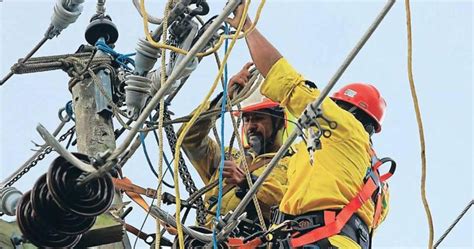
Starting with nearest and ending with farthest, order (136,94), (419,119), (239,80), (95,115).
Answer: (419,119) → (136,94) → (95,115) → (239,80)

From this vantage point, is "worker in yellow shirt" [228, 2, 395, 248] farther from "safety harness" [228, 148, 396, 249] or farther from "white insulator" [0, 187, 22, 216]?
"white insulator" [0, 187, 22, 216]

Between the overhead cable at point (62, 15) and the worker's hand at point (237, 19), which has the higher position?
the overhead cable at point (62, 15)

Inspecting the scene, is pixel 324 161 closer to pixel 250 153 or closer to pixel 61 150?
pixel 250 153

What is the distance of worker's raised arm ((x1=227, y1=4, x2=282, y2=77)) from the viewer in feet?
20.7

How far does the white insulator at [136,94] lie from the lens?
6.34 metres

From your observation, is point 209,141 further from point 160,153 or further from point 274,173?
point 160,153

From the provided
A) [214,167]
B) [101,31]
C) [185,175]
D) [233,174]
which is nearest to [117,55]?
[101,31]

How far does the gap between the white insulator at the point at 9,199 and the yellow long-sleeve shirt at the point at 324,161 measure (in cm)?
149

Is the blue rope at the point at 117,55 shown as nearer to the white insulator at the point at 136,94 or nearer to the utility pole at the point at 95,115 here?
the utility pole at the point at 95,115

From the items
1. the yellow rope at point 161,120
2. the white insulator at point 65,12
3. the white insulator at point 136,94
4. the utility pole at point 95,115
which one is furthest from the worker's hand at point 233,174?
the yellow rope at point 161,120

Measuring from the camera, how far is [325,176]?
245 inches

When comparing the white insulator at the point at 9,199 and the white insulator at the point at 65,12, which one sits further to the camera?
the white insulator at the point at 65,12

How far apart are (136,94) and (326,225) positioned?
1.30 metres

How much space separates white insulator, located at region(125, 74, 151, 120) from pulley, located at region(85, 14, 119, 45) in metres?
0.86
